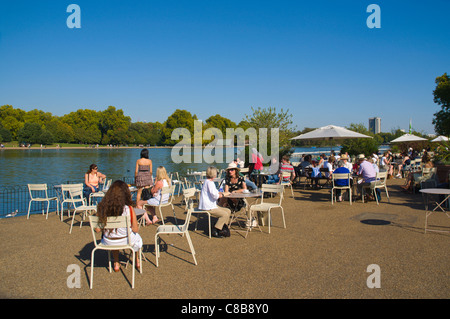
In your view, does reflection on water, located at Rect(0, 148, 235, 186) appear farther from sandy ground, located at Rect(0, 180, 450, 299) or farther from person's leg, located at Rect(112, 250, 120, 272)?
person's leg, located at Rect(112, 250, 120, 272)

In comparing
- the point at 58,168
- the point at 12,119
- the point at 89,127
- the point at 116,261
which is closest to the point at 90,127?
the point at 89,127

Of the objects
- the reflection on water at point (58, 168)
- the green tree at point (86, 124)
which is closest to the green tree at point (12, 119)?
the green tree at point (86, 124)

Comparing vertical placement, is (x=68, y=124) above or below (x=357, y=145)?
above

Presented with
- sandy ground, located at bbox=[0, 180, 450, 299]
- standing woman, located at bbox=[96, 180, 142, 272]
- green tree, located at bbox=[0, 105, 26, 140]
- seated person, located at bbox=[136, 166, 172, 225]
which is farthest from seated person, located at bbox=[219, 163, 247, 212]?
green tree, located at bbox=[0, 105, 26, 140]

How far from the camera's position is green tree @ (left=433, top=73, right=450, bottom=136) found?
97.4 feet

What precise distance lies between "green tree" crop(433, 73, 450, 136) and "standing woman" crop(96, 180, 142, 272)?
32276mm

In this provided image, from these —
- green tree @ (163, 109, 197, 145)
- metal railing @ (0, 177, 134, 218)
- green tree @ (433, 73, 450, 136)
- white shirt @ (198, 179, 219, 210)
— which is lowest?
metal railing @ (0, 177, 134, 218)

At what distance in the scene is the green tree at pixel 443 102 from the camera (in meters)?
29.7

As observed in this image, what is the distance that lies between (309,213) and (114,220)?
572 cm

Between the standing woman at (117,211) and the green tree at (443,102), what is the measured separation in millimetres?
32276

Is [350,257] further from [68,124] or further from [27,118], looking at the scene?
[68,124]
